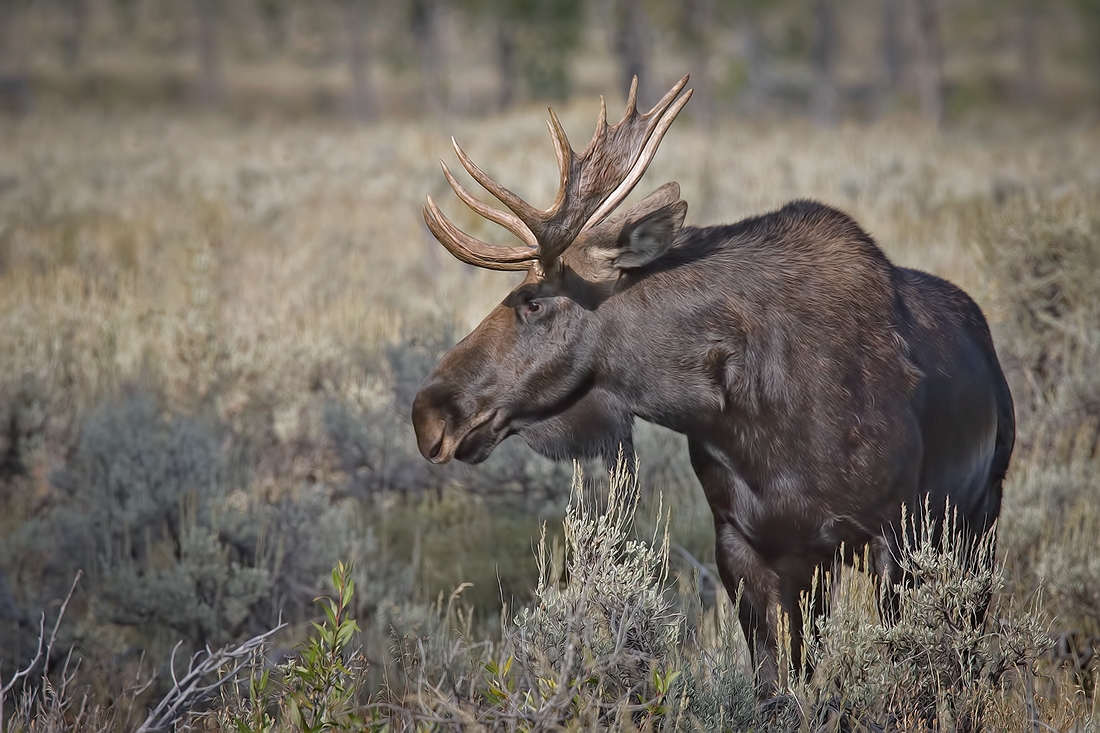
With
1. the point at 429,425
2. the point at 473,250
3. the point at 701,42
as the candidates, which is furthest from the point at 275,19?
the point at 429,425

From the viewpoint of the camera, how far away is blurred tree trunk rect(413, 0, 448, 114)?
1416 inches

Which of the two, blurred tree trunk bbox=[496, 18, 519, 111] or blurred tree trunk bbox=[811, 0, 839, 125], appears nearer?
blurred tree trunk bbox=[811, 0, 839, 125]

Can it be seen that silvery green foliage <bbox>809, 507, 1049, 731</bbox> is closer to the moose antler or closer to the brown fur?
the brown fur

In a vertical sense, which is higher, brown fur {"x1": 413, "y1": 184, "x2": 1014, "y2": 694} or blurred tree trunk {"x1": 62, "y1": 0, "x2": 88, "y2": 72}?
blurred tree trunk {"x1": 62, "y1": 0, "x2": 88, "y2": 72}

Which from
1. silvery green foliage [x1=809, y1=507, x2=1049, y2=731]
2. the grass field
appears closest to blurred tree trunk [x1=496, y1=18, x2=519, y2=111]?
the grass field

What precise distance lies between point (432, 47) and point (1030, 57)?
31.2 meters

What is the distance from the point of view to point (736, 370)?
10.6 feet

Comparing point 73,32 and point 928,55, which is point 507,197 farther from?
point 73,32

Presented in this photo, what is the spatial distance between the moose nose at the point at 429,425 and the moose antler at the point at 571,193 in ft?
1.60

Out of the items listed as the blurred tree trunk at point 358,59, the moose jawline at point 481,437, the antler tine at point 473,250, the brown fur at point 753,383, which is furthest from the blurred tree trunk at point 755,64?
the moose jawline at point 481,437

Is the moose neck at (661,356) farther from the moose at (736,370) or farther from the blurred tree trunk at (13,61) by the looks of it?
the blurred tree trunk at (13,61)

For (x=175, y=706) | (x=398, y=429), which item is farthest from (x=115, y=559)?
(x=175, y=706)

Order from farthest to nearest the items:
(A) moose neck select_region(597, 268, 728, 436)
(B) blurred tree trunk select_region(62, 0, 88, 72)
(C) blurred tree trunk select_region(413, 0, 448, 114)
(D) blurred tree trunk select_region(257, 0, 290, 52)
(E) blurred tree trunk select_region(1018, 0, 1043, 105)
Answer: (B) blurred tree trunk select_region(62, 0, 88, 72) < (E) blurred tree trunk select_region(1018, 0, 1043, 105) < (D) blurred tree trunk select_region(257, 0, 290, 52) < (C) blurred tree trunk select_region(413, 0, 448, 114) < (A) moose neck select_region(597, 268, 728, 436)

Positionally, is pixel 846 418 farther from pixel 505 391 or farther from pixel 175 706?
pixel 175 706
